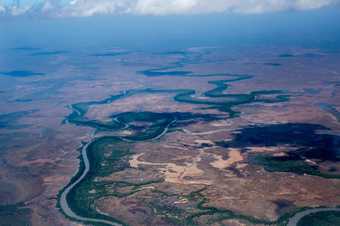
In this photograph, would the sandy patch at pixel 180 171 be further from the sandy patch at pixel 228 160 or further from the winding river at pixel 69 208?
the winding river at pixel 69 208

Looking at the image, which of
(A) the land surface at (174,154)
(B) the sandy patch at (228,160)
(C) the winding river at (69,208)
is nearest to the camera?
(C) the winding river at (69,208)

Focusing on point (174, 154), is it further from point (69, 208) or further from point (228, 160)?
point (69, 208)

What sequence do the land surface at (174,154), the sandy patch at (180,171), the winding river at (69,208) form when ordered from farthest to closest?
the sandy patch at (180,171) < the land surface at (174,154) < the winding river at (69,208)

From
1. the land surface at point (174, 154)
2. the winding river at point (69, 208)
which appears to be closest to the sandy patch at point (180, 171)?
the land surface at point (174, 154)

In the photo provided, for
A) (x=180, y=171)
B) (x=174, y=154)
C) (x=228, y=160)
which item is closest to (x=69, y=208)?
(x=180, y=171)

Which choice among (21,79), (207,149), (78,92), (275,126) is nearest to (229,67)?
(78,92)

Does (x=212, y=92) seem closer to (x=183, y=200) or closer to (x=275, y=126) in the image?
(x=275, y=126)

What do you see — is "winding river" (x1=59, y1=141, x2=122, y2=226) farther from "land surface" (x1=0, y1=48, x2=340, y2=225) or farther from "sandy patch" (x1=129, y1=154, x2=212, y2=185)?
→ "sandy patch" (x1=129, y1=154, x2=212, y2=185)

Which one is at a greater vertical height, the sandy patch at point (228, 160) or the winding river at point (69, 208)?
the sandy patch at point (228, 160)

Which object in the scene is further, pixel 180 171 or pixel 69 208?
pixel 180 171

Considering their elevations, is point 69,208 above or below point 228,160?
below
